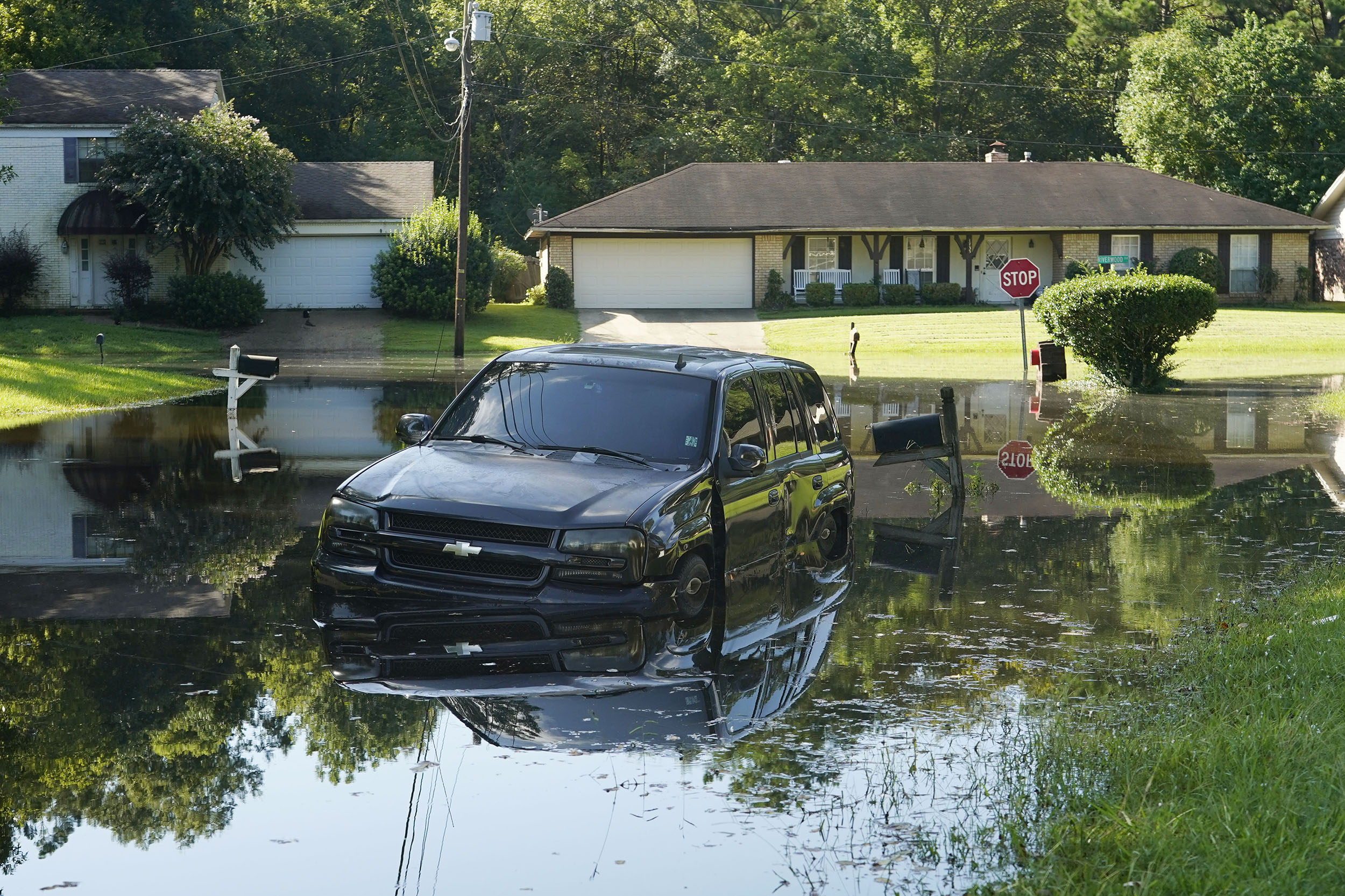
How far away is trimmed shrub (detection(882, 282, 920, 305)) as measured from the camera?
5381cm

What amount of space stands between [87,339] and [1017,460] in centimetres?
3038

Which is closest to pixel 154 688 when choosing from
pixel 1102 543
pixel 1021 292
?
pixel 1102 543

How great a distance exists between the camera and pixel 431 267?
45656 mm

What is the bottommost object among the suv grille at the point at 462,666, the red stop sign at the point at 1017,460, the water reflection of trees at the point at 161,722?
the red stop sign at the point at 1017,460

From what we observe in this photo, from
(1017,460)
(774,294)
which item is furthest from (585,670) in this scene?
(774,294)

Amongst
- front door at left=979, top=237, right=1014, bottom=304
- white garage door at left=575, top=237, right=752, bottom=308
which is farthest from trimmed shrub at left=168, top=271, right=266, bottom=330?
→ front door at left=979, top=237, right=1014, bottom=304

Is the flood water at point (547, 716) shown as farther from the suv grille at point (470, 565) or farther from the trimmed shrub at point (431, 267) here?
the trimmed shrub at point (431, 267)

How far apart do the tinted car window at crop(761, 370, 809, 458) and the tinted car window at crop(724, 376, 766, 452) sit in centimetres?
24

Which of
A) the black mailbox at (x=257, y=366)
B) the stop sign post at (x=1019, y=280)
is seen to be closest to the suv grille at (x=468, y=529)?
the black mailbox at (x=257, y=366)

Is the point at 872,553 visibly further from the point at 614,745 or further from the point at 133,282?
the point at 133,282

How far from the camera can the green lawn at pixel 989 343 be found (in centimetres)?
3369

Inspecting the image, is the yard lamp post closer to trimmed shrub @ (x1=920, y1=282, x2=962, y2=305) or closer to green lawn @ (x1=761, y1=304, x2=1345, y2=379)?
green lawn @ (x1=761, y1=304, x2=1345, y2=379)

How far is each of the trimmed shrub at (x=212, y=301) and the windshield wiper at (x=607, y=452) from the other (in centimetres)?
3702

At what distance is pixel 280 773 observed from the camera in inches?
227
